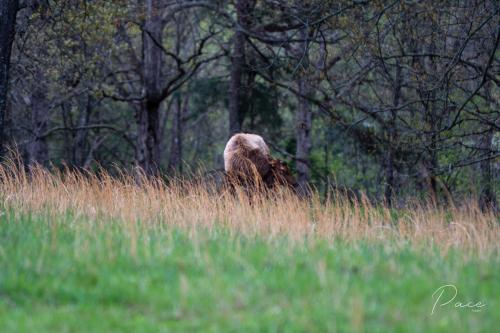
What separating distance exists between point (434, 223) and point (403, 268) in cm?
273

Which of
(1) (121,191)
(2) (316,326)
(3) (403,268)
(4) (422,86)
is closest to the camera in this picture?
(2) (316,326)

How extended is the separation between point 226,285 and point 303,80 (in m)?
14.3

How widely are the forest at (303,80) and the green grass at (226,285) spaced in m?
2.95

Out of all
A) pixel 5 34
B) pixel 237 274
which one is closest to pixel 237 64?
pixel 5 34

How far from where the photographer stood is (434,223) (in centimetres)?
890

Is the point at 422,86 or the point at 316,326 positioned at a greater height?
the point at 422,86

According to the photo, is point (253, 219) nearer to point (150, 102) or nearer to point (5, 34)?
point (5, 34)

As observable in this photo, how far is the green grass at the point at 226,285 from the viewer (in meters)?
4.98

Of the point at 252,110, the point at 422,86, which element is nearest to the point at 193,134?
the point at 252,110

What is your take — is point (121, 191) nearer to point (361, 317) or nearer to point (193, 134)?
point (361, 317)

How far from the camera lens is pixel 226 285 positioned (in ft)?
18.5

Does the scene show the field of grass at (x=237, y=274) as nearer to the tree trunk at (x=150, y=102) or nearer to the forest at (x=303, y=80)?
the forest at (x=303, y=80)

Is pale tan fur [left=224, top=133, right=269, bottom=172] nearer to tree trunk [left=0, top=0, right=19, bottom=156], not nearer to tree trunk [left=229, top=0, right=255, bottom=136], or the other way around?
tree trunk [left=0, top=0, right=19, bottom=156]

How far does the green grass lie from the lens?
4.98 metres
